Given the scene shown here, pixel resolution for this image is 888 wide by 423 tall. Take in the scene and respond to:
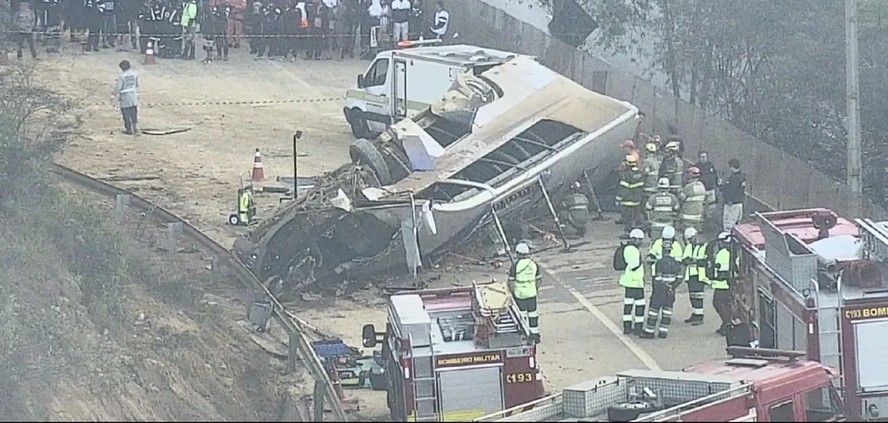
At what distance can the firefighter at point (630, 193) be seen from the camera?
930 inches

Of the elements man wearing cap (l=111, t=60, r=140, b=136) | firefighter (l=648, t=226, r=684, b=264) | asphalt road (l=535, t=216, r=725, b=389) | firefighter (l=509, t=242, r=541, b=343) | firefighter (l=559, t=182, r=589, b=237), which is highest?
man wearing cap (l=111, t=60, r=140, b=136)

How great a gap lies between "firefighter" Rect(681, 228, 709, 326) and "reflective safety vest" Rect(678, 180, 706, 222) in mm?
2241

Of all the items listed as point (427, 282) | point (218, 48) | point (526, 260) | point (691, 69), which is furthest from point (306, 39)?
point (526, 260)

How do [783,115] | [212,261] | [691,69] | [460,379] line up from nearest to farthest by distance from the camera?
[460,379], [212,261], [783,115], [691,69]

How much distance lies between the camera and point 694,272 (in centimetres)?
1930

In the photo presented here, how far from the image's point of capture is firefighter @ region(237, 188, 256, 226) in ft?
76.2

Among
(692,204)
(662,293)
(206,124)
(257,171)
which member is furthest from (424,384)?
(206,124)

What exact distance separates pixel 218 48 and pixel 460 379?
22500 mm

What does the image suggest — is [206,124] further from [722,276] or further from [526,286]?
[722,276]

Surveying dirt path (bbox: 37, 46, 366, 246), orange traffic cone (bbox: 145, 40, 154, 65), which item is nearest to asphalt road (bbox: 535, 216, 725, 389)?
dirt path (bbox: 37, 46, 366, 246)

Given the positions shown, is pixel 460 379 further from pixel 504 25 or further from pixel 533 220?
pixel 504 25

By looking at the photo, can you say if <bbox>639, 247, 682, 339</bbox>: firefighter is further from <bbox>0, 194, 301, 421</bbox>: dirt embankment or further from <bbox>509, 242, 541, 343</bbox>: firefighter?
<bbox>0, 194, 301, 421</bbox>: dirt embankment

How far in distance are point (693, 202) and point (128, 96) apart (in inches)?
453

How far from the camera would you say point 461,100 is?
82.1 feet
